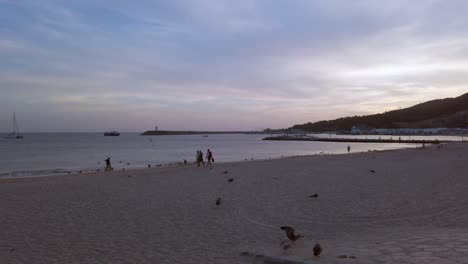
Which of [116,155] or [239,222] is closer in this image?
[239,222]

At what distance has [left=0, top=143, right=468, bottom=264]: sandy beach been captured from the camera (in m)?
6.58

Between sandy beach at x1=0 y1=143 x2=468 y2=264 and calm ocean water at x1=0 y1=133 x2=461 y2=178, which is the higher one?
sandy beach at x1=0 y1=143 x2=468 y2=264

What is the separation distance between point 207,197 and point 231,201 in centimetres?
122

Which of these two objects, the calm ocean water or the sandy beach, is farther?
the calm ocean water

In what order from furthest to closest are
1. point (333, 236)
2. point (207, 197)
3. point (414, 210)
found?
point (207, 197) < point (414, 210) < point (333, 236)

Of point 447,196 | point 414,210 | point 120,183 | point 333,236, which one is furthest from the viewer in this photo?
point 120,183

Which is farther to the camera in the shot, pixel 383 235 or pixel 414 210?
pixel 414 210

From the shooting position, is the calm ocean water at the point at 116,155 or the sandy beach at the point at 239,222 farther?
the calm ocean water at the point at 116,155

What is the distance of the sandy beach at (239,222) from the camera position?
658 centimetres

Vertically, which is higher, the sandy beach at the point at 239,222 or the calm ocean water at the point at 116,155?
the sandy beach at the point at 239,222

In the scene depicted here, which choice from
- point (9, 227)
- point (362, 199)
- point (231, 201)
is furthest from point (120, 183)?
point (362, 199)

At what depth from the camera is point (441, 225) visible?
8.34 m

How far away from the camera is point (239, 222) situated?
9711 millimetres

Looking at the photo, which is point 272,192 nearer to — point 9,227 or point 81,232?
point 81,232
